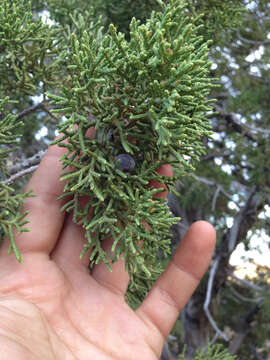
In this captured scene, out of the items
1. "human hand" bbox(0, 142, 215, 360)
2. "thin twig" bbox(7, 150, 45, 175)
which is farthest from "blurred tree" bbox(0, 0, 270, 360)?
"human hand" bbox(0, 142, 215, 360)

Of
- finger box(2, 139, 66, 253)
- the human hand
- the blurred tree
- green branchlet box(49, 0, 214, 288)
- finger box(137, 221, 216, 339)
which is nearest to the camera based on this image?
green branchlet box(49, 0, 214, 288)

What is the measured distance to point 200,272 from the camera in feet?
6.19

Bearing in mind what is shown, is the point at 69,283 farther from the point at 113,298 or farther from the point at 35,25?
the point at 35,25

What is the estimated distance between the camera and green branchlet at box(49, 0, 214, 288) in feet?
4.07

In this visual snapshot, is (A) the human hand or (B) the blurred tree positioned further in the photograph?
(A) the human hand

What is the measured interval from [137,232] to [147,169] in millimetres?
267

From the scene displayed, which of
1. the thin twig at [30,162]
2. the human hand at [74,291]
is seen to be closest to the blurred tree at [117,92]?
the thin twig at [30,162]

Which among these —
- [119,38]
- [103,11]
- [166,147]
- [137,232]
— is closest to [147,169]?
[166,147]

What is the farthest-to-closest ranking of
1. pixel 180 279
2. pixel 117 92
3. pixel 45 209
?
pixel 180 279 → pixel 45 209 → pixel 117 92

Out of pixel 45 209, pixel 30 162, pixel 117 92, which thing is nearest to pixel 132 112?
pixel 117 92

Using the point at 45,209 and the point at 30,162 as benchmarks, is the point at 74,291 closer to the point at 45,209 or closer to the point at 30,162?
the point at 45,209

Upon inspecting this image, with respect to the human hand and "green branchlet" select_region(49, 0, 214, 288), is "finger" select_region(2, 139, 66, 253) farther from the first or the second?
"green branchlet" select_region(49, 0, 214, 288)

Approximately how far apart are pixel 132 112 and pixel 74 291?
92 centimetres

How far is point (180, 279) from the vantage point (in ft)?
6.13
